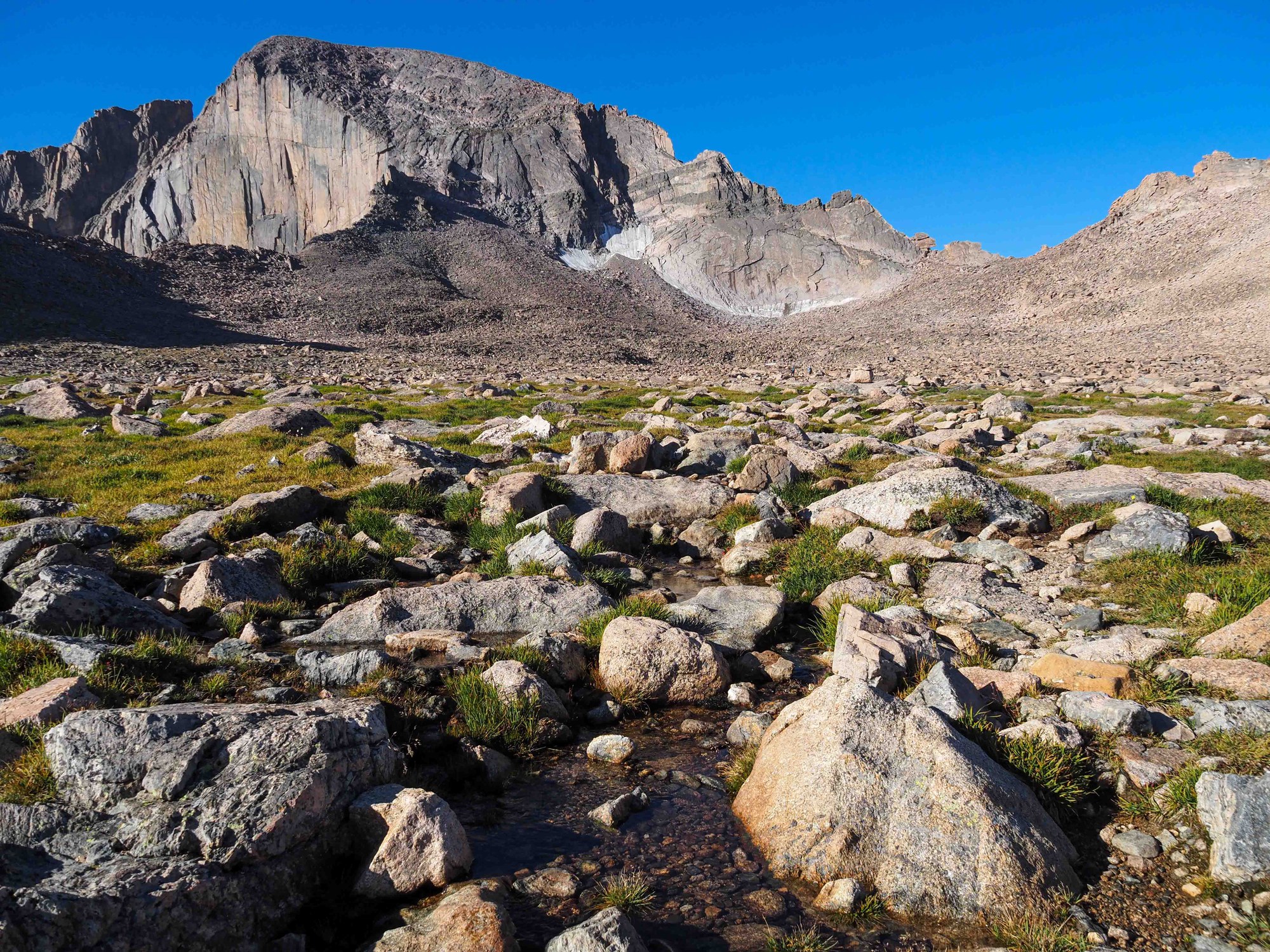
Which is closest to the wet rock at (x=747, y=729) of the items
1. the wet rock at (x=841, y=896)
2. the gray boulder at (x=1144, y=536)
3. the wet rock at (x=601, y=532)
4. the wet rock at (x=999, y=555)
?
the wet rock at (x=841, y=896)

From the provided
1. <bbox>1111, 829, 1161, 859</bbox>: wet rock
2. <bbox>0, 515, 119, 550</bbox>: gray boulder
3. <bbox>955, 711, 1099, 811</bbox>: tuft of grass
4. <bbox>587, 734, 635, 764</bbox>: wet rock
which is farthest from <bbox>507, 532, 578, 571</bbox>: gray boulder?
<bbox>1111, 829, 1161, 859</bbox>: wet rock

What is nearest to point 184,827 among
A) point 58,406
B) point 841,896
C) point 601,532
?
point 841,896

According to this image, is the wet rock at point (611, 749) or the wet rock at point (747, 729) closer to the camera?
the wet rock at point (611, 749)

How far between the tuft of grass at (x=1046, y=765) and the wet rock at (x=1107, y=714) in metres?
0.42

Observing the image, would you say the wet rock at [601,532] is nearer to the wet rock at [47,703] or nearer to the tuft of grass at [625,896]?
the wet rock at [47,703]

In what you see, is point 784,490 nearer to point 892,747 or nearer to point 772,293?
point 892,747

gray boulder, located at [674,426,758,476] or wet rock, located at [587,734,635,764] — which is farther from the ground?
gray boulder, located at [674,426,758,476]

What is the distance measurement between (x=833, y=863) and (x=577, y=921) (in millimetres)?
1616

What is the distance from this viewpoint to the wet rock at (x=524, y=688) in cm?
618

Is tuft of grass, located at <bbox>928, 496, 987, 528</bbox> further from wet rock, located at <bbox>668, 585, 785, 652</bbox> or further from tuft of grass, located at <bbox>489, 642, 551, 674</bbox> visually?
tuft of grass, located at <bbox>489, 642, 551, 674</bbox>

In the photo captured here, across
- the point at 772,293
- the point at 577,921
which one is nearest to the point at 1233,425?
the point at 577,921

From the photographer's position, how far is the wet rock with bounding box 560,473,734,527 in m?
12.3

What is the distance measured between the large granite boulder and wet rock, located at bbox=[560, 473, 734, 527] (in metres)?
7.80

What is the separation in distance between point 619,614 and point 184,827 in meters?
4.80
